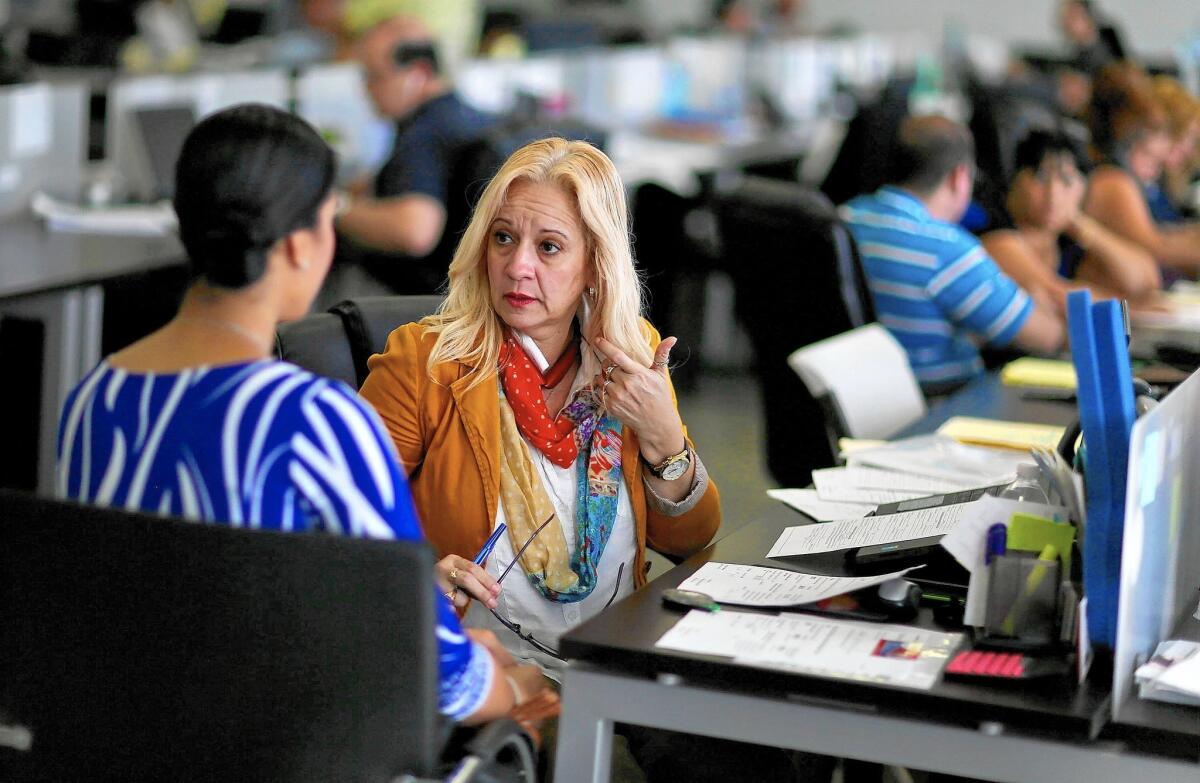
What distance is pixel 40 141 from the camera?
15.0 feet

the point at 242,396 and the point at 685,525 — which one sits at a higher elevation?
the point at 242,396

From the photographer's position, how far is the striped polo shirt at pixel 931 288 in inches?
138

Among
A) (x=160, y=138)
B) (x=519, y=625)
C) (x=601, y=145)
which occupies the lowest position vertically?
(x=519, y=625)

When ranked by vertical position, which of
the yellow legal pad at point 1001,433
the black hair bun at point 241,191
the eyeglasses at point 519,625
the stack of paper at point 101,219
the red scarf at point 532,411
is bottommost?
the eyeglasses at point 519,625

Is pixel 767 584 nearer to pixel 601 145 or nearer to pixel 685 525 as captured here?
pixel 685 525

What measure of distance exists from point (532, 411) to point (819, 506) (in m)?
0.47

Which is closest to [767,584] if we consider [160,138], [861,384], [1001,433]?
[1001,433]

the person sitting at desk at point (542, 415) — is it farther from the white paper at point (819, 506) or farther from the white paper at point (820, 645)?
the white paper at point (820, 645)

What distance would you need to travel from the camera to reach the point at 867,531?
6.52 feet

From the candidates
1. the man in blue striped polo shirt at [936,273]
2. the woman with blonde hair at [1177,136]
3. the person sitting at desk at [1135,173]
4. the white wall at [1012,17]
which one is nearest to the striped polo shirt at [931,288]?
the man in blue striped polo shirt at [936,273]

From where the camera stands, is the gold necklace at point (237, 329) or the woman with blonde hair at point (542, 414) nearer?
the gold necklace at point (237, 329)

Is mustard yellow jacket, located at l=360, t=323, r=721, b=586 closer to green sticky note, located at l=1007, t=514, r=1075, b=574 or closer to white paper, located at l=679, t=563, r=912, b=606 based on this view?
white paper, located at l=679, t=563, r=912, b=606

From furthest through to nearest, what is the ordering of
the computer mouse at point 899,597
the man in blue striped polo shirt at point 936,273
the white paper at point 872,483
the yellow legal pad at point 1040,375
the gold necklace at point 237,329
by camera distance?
the man in blue striped polo shirt at point 936,273 < the yellow legal pad at point 1040,375 < the white paper at point 872,483 < the computer mouse at point 899,597 < the gold necklace at point 237,329

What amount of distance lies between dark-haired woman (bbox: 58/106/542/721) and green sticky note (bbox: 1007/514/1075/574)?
601 millimetres
